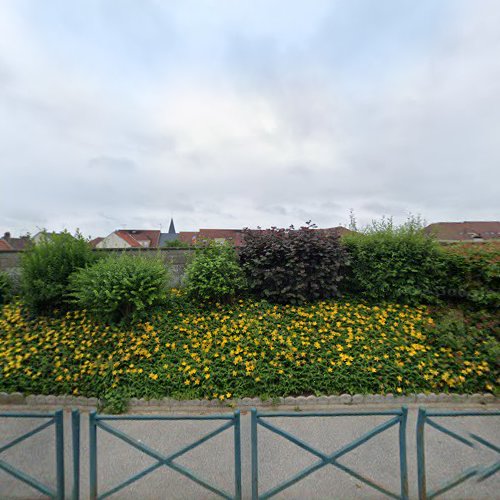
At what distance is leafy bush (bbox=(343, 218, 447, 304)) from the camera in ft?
16.9

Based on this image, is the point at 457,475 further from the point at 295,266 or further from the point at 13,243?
the point at 13,243

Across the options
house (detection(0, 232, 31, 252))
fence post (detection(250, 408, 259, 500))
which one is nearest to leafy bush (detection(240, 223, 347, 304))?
fence post (detection(250, 408, 259, 500))

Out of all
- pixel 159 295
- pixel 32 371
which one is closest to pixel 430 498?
pixel 159 295

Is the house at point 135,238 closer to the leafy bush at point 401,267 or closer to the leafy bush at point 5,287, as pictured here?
the leafy bush at point 5,287

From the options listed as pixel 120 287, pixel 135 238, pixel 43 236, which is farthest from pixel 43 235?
pixel 135 238

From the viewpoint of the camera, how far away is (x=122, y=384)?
368 centimetres

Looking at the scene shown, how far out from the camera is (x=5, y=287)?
19.4 ft

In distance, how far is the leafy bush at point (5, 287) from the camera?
5.82 metres

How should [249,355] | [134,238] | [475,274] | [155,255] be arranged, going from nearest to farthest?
[249,355] → [475,274] → [155,255] → [134,238]

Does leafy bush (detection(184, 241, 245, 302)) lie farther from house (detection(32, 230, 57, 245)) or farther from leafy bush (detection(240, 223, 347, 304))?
house (detection(32, 230, 57, 245))

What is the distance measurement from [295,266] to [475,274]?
355cm

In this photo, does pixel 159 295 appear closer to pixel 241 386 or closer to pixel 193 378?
pixel 193 378

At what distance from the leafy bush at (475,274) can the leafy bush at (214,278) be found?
4.46 metres

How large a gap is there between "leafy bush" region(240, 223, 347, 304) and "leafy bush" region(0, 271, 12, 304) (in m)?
5.87
